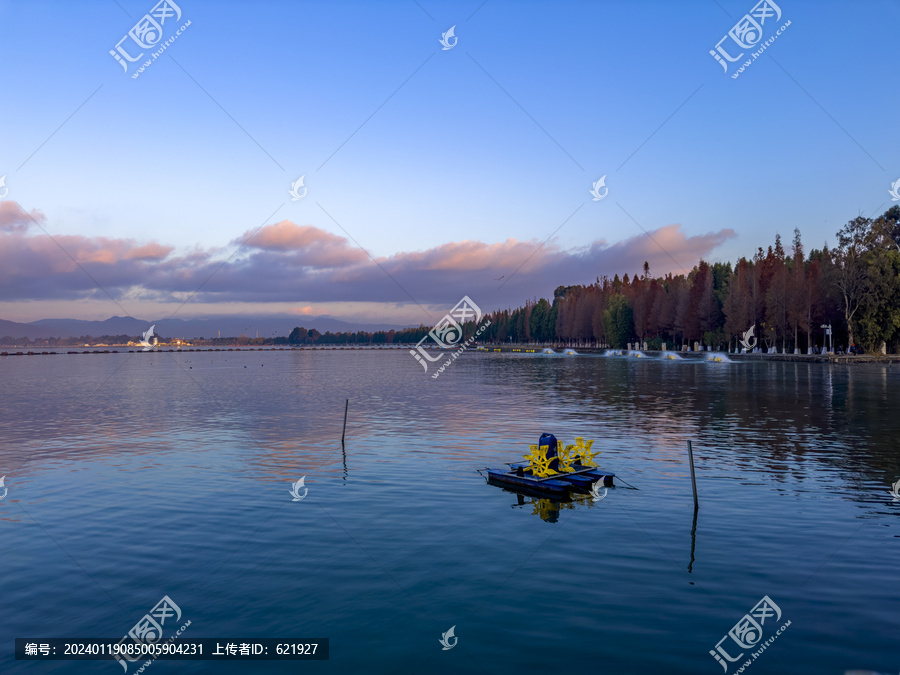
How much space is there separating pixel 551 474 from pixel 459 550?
26.4 feet

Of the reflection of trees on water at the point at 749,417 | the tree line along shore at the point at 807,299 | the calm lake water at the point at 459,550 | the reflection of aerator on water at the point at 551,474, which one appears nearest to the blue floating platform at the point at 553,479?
the reflection of aerator on water at the point at 551,474

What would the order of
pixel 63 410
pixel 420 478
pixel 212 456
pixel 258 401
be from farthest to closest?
pixel 258 401
pixel 63 410
pixel 212 456
pixel 420 478

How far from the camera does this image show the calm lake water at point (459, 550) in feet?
38.8

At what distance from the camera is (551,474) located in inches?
949

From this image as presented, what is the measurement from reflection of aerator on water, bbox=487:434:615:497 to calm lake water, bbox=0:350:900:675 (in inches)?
27.6

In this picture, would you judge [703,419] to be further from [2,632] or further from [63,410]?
[63,410]

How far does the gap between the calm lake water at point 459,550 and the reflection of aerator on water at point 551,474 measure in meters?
0.70

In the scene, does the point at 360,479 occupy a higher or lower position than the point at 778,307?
lower

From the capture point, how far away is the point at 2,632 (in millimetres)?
12359

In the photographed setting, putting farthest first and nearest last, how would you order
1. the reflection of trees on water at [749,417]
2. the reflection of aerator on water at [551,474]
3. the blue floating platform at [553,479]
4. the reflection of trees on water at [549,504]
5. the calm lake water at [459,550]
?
the reflection of trees on water at [749,417] < the reflection of aerator on water at [551,474] < the blue floating platform at [553,479] < the reflection of trees on water at [549,504] < the calm lake water at [459,550]

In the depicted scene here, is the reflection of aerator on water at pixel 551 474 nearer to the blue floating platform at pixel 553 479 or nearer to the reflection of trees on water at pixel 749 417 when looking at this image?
the blue floating platform at pixel 553 479

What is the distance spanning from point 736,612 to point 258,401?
59768 mm

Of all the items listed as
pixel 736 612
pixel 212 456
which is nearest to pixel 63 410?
pixel 212 456

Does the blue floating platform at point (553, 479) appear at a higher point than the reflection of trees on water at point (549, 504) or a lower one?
higher
